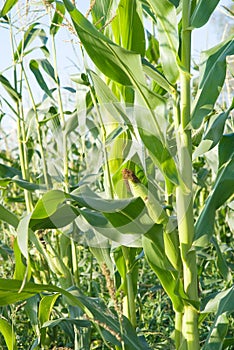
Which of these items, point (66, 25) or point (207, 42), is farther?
point (207, 42)

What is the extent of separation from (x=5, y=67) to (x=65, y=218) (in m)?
0.83

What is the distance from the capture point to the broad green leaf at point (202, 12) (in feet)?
4.48

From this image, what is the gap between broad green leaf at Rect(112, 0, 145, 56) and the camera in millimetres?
1464

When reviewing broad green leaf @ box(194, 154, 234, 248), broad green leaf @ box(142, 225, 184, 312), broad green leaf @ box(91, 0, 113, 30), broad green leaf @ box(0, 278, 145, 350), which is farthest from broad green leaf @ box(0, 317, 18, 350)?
broad green leaf @ box(91, 0, 113, 30)

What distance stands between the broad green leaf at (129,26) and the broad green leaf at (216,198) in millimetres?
386

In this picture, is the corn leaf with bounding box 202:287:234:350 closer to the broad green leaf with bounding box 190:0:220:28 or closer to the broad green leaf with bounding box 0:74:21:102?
the broad green leaf with bounding box 190:0:220:28

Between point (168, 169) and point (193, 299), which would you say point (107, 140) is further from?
point (193, 299)

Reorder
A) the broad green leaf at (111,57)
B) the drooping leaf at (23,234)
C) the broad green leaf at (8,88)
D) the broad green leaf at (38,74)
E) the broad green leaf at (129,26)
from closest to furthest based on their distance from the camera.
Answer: the drooping leaf at (23,234), the broad green leaf at (111,57), the broad green leaf at (129,26), the broad green leaf at (8,88), the broad green leaf at (38,74)

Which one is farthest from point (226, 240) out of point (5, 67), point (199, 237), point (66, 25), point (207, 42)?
point (66, 25)

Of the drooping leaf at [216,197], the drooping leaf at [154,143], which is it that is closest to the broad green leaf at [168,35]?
the drooping leaf at [154,143]

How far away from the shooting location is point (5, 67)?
2.04m

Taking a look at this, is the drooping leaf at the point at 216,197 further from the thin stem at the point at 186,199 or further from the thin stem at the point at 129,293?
the thin stem at the point at 129,293

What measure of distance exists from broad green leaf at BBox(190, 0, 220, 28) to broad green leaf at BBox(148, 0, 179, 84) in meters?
0.05

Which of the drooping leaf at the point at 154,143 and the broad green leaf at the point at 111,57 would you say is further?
the drooping leaf at the point at 154,143
